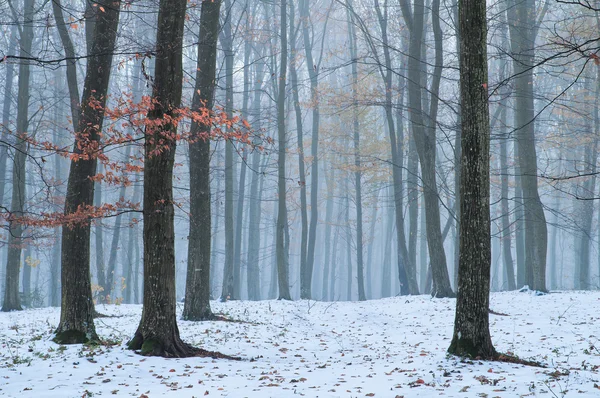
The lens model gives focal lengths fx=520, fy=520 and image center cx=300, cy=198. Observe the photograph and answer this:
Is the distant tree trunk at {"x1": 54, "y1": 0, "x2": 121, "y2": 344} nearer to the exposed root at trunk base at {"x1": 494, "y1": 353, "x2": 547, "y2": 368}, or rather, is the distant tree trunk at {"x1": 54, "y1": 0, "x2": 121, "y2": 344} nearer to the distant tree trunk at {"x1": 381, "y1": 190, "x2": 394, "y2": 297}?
the exposed root at trunk base at {"x1": 494, "y1": 353, "x2": 547, "y2": 368}

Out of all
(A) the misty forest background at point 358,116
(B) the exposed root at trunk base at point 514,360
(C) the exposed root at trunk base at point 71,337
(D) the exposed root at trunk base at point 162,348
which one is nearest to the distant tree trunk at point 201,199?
(A) the misty forest background at point 358,116

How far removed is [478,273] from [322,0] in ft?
87.8

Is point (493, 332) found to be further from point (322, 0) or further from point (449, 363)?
point (322, 0)

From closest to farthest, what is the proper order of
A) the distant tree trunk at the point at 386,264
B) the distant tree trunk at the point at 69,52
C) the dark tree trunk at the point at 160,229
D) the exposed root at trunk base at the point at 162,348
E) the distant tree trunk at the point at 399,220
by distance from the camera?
the exposed root at trunk base at the point at 162,348
the dark tree trunk at the point at 160,229
the distant tree trunk at the point at 69,52
the distant tree trunk at the point at 399,220
the distant tree trunk at the point at 386,264

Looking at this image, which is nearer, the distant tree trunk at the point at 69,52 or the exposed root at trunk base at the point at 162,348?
the exposed root at trunk base at the point at 162,348

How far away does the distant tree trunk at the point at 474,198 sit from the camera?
7.63 metres

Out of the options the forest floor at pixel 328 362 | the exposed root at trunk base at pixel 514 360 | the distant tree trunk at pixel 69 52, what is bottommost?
the forest floor at pixel 328 362

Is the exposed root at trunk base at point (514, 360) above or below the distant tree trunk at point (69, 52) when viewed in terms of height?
below

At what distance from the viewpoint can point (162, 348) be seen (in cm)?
823

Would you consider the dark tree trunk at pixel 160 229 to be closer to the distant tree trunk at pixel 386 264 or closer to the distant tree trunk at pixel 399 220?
the distant tree trunk at pixel 399 220

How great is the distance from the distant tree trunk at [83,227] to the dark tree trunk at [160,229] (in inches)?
59.2

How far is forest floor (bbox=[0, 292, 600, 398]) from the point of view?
614 centimetres

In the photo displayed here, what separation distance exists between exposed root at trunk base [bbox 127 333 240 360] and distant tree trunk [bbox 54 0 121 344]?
151 centimetres

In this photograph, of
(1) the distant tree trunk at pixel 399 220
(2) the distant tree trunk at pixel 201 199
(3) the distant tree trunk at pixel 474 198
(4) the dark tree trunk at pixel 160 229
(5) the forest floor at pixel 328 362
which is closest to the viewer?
(5) the forest floor at pixel 328 362
